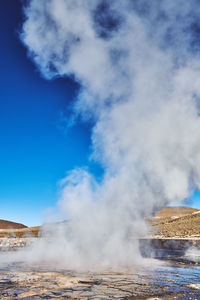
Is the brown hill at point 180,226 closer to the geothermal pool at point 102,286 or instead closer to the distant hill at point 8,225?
the geothermal pool at point 102,286

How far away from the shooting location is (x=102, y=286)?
397 inches

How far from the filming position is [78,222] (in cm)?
2633

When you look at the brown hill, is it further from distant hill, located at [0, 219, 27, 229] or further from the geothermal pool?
distant hill, located at [0, 219, 27, 229]

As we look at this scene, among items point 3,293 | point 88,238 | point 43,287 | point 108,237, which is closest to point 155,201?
point 108,237

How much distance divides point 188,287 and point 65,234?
22.6 m

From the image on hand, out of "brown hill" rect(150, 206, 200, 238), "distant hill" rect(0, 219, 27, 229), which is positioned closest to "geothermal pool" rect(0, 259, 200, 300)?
"brown hill" rect(150, 206, 200, 238)

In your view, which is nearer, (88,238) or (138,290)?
(138,290)

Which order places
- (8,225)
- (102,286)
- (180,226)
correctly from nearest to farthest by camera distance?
(102,286)
(180,226)
(8,225)

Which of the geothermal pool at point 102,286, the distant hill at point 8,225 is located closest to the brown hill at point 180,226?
the geothermal pool at point 102,286

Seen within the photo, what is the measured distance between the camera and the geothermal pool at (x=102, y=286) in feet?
28.2

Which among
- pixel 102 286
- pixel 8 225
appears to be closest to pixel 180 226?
pixel 102 286

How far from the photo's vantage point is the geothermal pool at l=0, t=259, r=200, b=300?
28.2 feet

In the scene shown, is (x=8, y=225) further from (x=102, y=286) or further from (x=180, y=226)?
(x=102, y=286)

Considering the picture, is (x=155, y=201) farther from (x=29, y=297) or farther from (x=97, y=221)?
(x=29, y=297)
